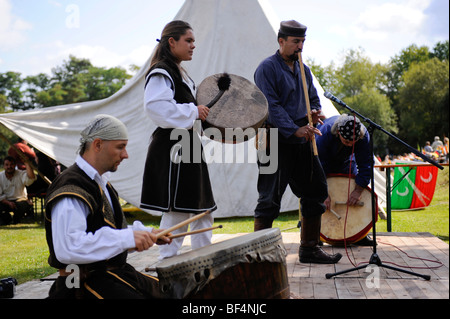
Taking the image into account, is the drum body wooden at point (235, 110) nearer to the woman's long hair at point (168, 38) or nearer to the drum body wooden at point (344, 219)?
the woman's long hair at point (168, 38)

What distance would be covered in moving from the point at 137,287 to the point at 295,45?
213cm

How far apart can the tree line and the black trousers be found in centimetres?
3596

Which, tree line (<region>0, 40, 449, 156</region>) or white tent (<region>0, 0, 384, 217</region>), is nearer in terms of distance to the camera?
white tent (<region>0, 0, 384, 217</region>)

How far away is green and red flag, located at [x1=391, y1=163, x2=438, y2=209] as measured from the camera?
7.87 meters

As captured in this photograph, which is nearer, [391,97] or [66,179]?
[66,179]

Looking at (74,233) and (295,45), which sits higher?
(295,45)

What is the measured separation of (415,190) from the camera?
26.5ft

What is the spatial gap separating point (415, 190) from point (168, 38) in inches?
249

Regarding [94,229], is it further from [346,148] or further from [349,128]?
[346,148]

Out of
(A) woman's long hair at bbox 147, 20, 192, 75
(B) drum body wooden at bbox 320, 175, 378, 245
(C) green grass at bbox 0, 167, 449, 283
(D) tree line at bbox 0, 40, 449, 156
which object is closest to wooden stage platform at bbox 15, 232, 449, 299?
(B) drum body wooden at bbox 320, 175, 378, 245

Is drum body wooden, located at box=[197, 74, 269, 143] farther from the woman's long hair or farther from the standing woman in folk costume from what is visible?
the woman's long hair

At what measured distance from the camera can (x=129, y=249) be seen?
186cm

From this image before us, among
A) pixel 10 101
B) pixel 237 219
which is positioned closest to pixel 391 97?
pixel 10 101
